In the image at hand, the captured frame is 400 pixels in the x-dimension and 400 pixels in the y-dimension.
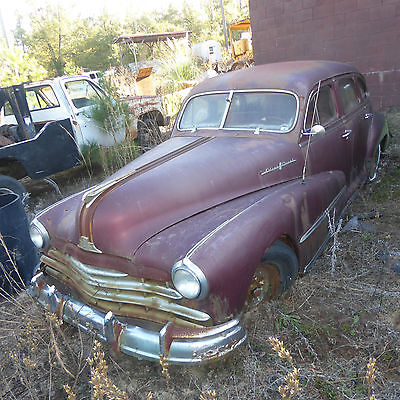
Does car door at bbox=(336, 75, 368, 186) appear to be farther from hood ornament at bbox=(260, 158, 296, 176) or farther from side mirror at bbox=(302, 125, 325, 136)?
hood ornament at bbox=(260, 158, 296, 176)

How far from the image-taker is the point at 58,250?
8.77 ft

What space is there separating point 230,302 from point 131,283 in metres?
0.62

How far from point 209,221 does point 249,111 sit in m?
1.44

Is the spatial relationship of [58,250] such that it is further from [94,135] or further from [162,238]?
[94,135]

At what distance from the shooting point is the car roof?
10.9 feet

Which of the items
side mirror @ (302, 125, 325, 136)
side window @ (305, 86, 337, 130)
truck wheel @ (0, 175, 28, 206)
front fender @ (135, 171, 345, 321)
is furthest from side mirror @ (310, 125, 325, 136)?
truck wheel @ (0, 175, 28, 206)

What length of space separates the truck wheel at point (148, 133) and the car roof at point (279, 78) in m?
2.92

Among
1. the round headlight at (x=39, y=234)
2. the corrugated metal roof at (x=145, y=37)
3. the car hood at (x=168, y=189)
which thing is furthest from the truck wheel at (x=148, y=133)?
the corrugated metal roof at (x=145, y=37)

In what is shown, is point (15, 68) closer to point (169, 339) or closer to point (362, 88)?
point (362, 88)

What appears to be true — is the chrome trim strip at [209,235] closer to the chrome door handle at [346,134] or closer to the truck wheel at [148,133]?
the chrome door handle at [346,134]

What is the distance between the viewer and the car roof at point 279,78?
3.34 m

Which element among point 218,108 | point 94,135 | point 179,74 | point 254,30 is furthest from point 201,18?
point 218,108

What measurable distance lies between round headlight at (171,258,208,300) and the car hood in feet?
1.26

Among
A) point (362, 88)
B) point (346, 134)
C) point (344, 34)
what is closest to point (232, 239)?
point (346, 134)
